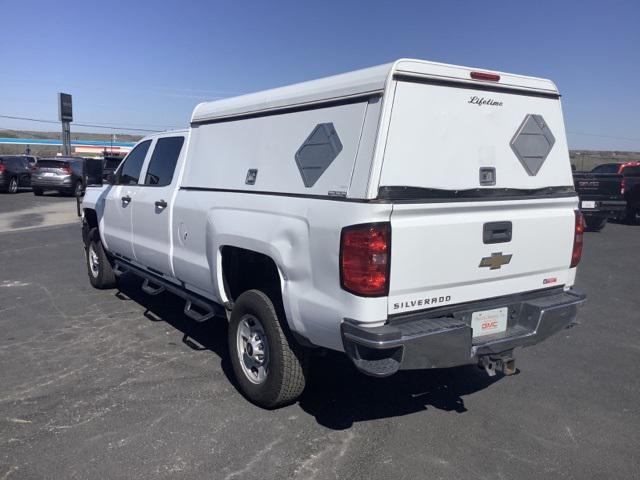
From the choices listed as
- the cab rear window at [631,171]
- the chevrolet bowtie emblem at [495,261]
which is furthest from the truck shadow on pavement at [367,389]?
the cab rear window at [631,171]

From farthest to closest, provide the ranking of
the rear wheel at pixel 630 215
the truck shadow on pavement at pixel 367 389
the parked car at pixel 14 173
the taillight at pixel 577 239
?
the parked car at pixel 14 173 → the rear wheel at pixel 630 215 → the taillight at pixel 577 239 → the truck shadow on pavement at pixel 367 389

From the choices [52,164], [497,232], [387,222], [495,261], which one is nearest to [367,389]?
[495,261]

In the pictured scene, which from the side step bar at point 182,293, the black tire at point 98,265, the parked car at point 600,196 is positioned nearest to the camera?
the side step bar at point 182,293

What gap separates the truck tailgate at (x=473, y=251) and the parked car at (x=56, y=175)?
22.7 meters

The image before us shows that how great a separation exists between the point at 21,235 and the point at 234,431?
10.9 m

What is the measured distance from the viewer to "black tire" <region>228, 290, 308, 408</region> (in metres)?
3.86

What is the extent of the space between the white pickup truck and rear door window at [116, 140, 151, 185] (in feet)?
5.09

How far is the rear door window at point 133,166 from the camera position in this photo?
613 centimetres

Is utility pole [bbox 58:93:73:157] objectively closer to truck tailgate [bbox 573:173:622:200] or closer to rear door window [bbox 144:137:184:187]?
truck tailgate [bbox 573:173:622:200]

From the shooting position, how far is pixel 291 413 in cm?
405

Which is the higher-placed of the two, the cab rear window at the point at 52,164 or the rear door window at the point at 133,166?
the cab rear window at the point at 52,164

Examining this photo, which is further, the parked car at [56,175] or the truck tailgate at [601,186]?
the parked car at [56,175]

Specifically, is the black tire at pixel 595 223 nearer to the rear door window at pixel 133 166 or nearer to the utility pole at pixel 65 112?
the rear door window at pixel 133 166

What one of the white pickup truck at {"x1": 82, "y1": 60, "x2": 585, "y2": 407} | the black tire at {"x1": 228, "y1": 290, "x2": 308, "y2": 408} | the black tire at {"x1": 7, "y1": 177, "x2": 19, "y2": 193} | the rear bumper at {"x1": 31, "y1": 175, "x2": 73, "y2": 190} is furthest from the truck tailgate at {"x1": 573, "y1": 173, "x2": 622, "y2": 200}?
the black tire at {"x1": 7, "y1": 177, "x2": 19, "y2": 193}
